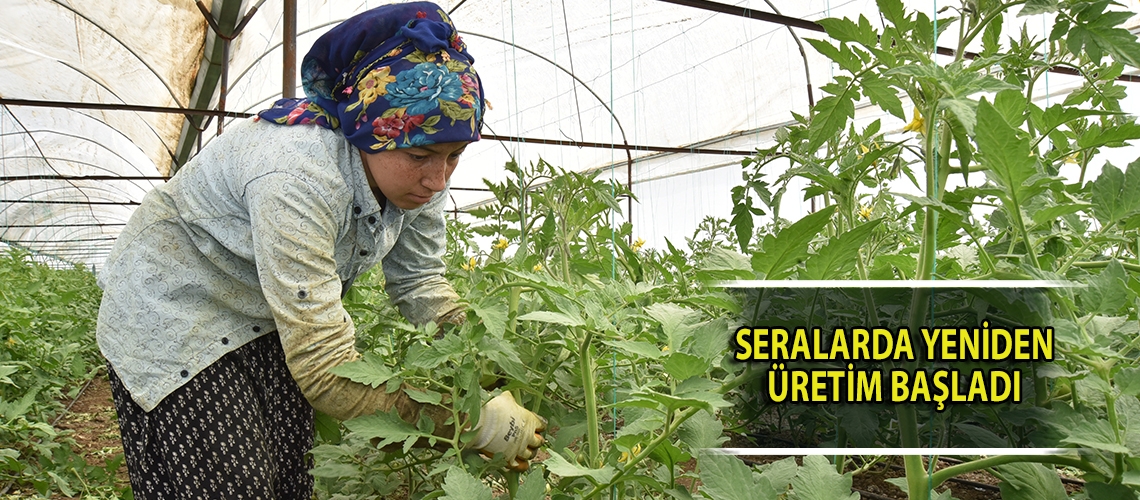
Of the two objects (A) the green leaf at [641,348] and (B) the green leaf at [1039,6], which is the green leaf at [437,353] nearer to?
(A) the green leaf at [641,348]

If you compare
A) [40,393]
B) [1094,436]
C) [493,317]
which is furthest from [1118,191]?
[40,393]

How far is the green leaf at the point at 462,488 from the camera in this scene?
90 cm

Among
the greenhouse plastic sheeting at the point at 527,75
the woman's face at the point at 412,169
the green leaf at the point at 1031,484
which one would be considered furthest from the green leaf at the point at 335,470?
the greenhouse plastic sheeting at the point at 527,75

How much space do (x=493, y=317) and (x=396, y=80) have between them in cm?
50

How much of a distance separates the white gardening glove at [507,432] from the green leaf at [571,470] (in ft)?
1.11

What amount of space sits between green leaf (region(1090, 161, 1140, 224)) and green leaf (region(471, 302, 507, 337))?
2.33 ft

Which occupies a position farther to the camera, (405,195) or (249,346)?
(249,346)

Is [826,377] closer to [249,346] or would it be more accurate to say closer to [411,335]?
[411,335]

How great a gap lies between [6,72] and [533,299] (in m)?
9.13

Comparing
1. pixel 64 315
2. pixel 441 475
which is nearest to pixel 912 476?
pixel 441 475

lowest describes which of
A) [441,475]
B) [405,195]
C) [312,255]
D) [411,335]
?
[441,475]

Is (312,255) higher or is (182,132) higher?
(182,132)

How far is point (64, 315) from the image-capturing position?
348 cm

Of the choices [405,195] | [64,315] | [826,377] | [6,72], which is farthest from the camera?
[6,72]
